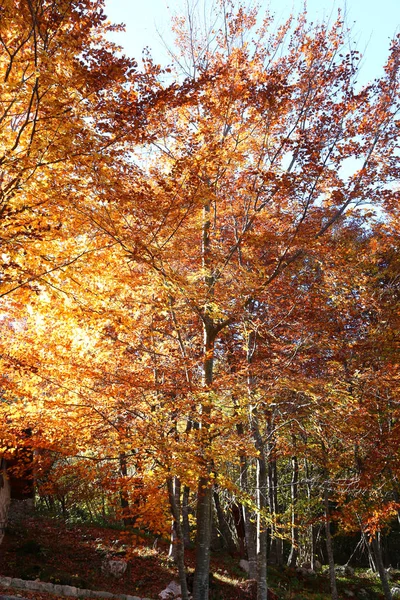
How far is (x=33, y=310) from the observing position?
21.3ft

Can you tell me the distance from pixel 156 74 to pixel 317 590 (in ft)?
54.8

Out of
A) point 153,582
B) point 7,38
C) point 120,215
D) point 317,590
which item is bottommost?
point 317,590

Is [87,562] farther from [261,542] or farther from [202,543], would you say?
[261,542]

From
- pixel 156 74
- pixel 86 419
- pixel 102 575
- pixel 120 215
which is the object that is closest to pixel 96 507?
pixel 102 575

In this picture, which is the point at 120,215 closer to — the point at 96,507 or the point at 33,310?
the point at 33,310

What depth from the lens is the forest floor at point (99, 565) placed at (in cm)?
1033

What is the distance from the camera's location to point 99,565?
452 inches

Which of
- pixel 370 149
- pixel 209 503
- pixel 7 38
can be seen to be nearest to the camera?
pixel 7 38

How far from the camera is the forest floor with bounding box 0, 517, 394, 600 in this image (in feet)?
33.9

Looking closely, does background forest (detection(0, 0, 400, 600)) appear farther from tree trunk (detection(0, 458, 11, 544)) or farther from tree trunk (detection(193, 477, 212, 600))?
tree trunk (detection(0, 458, 11, 544))

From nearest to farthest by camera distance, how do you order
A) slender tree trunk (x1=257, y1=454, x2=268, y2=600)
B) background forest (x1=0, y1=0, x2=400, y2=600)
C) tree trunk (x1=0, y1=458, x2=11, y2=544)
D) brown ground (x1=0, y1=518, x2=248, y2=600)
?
background forest (x1=0, y1=0, x2=400, y2=600)
slender tree trunk (x1=257, y1=454, x2=268, y2=600)
brown ground (x1=0, y1=518, x2=248, y2=600)
tree trunk (x1=0, y1=458, x2=11, y2=544)

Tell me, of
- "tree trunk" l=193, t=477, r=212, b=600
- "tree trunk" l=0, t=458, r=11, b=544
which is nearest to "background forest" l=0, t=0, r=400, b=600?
"tree trunk" l=193, t=477, r=212, b=600

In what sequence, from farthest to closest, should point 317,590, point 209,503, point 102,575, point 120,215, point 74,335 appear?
point 317,590 < point 102,575 < point 209,503 < point 74,335 < point 120,215

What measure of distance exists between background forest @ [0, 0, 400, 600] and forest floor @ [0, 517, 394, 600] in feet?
11.5
